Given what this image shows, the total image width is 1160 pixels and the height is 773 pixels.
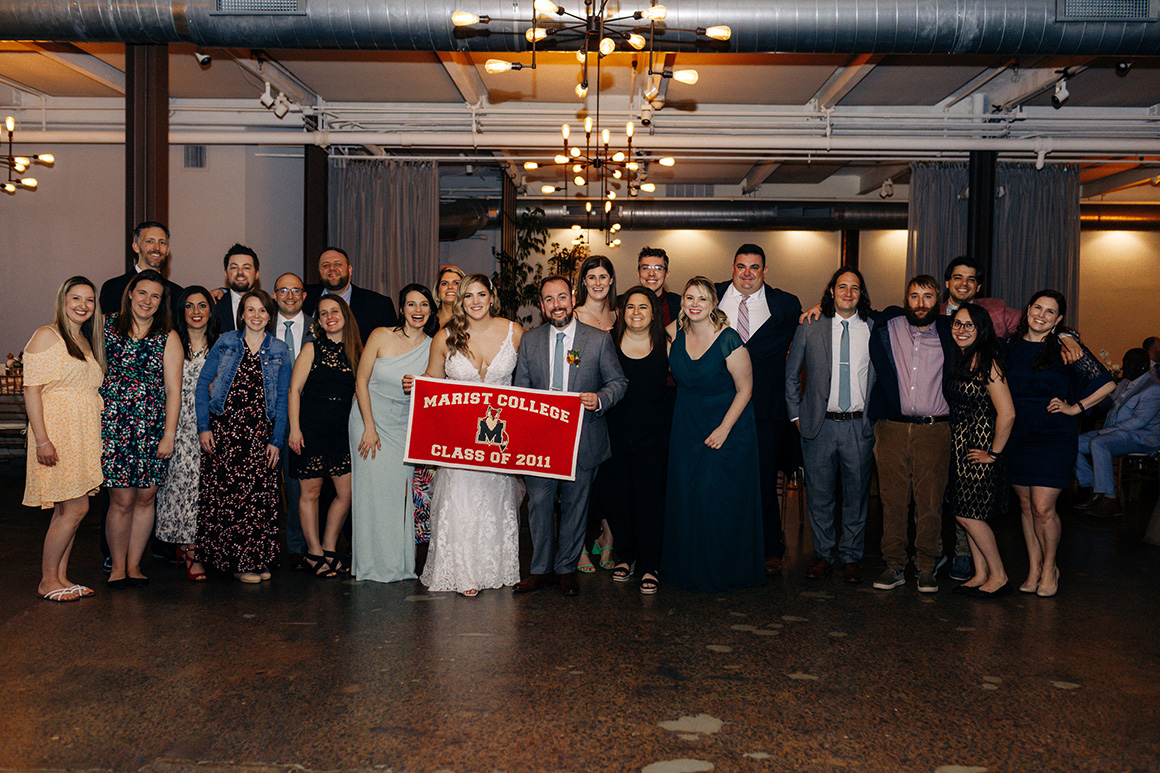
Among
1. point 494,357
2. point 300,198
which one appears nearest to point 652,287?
point 494,357

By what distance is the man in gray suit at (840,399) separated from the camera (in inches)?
175

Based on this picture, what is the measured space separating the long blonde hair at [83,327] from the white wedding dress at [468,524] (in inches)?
69.5

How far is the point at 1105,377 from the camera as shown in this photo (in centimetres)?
417

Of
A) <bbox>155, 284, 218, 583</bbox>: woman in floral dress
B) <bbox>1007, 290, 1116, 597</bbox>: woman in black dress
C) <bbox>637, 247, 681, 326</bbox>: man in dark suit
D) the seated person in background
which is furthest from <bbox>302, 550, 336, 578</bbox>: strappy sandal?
the seated person in background

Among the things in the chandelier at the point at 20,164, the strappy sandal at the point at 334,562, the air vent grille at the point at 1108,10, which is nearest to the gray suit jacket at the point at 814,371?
the air vent grille at the point at 1108,10

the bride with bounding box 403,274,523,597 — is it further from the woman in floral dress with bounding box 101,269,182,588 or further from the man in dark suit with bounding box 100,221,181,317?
the man in dark suit with bounding box 100,221,181,317

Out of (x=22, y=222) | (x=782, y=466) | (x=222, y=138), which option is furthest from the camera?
(x=22, y=222)

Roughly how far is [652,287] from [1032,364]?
2.09 m

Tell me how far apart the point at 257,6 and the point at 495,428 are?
9.72ft

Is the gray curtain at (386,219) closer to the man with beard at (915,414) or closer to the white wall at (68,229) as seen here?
the white wall at (68,229)

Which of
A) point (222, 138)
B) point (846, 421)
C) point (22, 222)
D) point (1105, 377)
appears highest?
point (222, 138)

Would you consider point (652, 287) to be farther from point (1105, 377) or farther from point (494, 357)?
point (1105, 377)

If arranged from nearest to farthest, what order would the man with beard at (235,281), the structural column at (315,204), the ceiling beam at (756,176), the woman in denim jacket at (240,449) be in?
the woman in denim jacket at (240,449) → the man with beard at (235,281) → the structural column at (315,204) → the ceiling beam at (756,176)

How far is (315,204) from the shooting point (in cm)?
970
